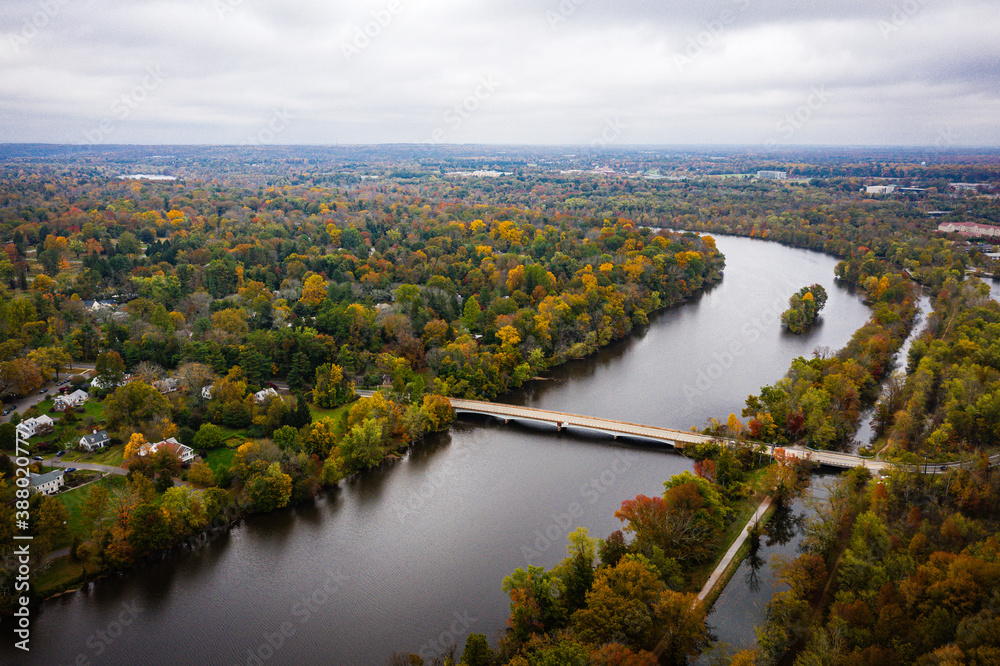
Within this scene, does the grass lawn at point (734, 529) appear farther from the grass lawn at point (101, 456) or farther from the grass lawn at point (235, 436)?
the grass lawn at point (101, 456)

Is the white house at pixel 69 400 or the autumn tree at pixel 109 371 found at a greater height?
the autumn tree at pixel 109 371

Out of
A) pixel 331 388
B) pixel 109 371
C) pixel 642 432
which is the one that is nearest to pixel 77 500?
pixel 109 371

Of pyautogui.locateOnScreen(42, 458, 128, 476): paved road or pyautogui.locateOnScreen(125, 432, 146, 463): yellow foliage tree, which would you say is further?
pyautogui.locateOnScreen(42, 458, 128, 476): paved road

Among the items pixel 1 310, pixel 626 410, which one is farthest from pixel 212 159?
pixel 626 410

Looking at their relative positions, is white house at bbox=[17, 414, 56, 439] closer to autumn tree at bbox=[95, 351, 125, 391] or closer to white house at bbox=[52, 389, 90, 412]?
white house at bbox=[52, 389, 90, 412]

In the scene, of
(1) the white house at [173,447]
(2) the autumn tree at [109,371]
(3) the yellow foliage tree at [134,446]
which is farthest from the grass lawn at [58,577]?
(2) the autumn tree at [109,371]

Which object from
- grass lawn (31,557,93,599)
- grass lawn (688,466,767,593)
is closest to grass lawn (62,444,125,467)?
grass lawn (31,557,93,599)
